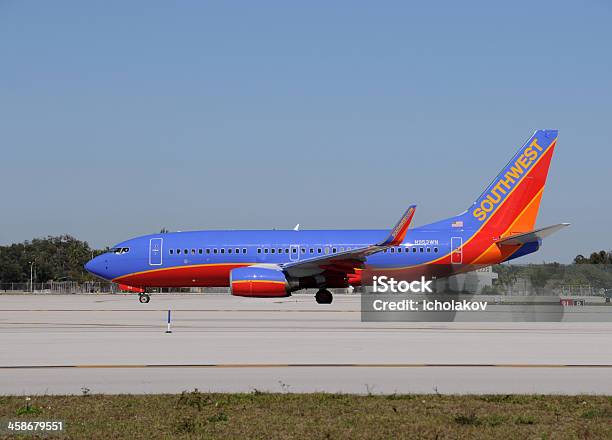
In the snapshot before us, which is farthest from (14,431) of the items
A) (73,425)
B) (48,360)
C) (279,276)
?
(279,276)

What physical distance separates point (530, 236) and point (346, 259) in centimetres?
973

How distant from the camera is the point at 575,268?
53.3 meters

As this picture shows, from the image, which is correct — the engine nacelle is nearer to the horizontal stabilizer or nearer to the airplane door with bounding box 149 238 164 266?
the airplane door with bounding box 149 238 164 266

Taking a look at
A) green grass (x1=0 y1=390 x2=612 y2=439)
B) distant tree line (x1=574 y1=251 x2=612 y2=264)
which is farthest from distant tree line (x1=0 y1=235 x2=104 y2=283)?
green grass (x1=0 y1=390 x2=612 y2=439)

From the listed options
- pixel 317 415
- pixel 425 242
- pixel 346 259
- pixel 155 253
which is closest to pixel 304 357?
pixel 317 415

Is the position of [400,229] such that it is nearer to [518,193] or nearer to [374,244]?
[374,244]

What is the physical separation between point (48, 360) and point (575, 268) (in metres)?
42.7

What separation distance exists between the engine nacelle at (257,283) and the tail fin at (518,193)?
11797 millimetres

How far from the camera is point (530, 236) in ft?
137

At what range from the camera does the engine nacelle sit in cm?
3856

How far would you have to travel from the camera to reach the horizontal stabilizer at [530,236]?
131 feet

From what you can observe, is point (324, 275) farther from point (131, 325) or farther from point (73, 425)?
point (73, 425)

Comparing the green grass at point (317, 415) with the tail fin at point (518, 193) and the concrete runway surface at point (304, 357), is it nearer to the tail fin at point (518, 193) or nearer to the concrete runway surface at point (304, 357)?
the concrete runway surface at point (304, 357)

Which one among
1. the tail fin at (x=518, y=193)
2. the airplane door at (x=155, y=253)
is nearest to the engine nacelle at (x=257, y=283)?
the airplane door at (x=155, y=253)
